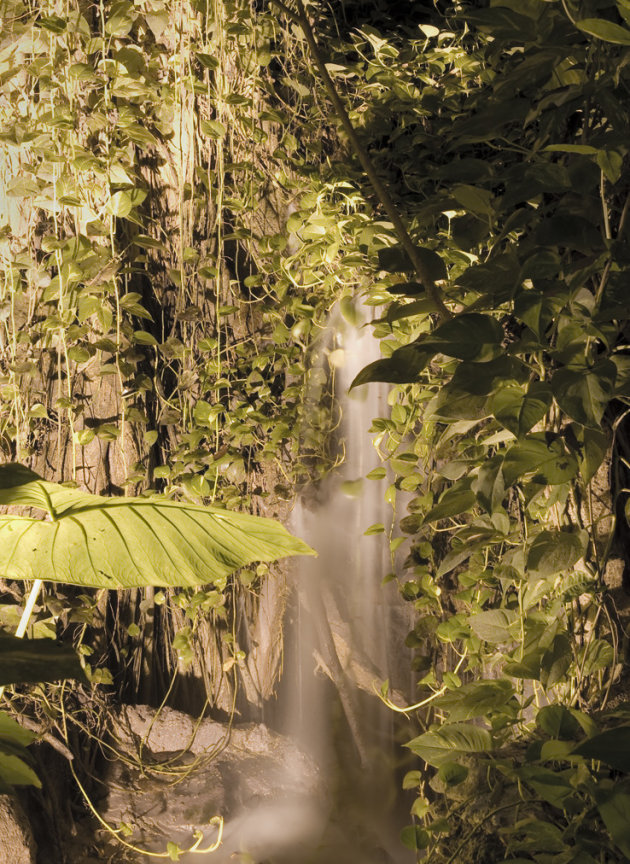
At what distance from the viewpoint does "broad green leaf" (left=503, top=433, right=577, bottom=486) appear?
972mm

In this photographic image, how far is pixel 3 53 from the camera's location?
1.65 meters

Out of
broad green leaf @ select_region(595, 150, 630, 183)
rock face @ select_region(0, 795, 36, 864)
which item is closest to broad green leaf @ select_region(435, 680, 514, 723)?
broad green leaf @ select_region(595, 150, 630, 183)

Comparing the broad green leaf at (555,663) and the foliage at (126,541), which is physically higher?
the foliage at (126,541)

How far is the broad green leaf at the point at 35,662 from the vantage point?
554 mm

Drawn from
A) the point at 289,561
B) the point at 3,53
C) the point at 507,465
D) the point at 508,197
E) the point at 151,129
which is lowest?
the point at 289,561

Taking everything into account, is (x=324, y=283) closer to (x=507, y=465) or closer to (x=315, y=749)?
(x=507, y=465)

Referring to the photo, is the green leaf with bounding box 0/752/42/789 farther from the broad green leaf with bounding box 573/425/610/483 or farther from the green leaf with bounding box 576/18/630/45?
the green leaf with bounding box 576/18/630/45

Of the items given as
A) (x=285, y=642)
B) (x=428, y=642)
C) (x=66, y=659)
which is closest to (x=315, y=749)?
(x=285, y=642)

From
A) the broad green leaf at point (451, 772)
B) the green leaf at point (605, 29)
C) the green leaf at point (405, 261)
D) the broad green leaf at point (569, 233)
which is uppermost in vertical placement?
the green leaf at point (605, 29)

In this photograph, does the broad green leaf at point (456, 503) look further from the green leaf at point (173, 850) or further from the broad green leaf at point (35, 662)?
the green leaf at point (173, 850)

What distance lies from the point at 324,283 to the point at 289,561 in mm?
708

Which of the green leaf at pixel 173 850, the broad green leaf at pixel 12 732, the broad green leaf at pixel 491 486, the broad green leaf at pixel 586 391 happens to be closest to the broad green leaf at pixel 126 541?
the broad green leaf at pixel 12 732

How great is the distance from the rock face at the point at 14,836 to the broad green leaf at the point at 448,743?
94 centimetres

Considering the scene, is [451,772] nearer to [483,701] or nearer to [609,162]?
[483,701]
